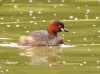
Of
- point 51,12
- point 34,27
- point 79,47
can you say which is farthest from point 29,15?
point 79,47

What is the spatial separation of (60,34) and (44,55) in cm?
351

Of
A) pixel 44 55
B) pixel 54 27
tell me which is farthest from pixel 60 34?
pixel 44 55

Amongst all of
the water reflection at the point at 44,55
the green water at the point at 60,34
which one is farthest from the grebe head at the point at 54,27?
the water reflection at the point at 44,55

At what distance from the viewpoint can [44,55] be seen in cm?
1612

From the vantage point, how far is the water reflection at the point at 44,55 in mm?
15120

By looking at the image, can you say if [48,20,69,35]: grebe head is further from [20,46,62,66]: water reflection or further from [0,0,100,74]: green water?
[20,46,62,66]: water reflection

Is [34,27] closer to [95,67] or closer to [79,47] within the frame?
[79,47]

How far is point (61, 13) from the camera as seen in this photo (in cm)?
2334

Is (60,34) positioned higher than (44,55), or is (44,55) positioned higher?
(44,55)

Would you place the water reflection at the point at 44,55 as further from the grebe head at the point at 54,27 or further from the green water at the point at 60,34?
the grebe head at the point at 54,27

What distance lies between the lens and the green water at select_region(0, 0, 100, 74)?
14456mm

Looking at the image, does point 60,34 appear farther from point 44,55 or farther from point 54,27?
point 44,55

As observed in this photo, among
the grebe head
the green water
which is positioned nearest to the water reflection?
A: the green water

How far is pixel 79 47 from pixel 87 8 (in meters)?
7.83
